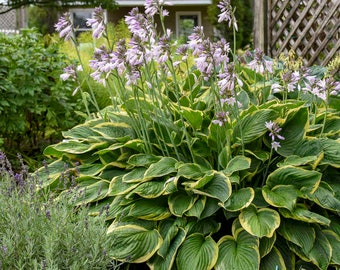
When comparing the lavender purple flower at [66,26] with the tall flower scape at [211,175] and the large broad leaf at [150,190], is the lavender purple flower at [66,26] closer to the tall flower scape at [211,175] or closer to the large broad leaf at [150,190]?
the tall flower scape at [211,175]

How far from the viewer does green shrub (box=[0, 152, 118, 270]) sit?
2115mm

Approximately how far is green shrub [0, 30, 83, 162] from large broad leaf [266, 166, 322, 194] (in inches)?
106

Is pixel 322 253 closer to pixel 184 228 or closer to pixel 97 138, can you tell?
pixel 184 228

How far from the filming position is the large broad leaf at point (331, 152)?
9.83ft

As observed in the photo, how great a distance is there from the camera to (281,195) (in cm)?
281

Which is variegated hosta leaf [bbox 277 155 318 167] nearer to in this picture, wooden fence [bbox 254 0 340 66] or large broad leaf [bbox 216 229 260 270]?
large broad leaf [bbox 216 229 260 270]

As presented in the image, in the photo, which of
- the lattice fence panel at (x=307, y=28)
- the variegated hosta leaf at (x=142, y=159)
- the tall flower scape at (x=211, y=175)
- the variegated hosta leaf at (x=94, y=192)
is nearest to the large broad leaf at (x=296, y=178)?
the tall flower scape at (x=211, y=175)

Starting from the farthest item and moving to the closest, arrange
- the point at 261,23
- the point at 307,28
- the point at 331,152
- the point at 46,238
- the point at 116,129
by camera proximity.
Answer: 1. the point at 261,23
2. the point at 307,28
3. the point at 116,129
4. the point at 331,152
5. the point at 46,238

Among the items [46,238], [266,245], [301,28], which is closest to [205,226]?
[266,245]

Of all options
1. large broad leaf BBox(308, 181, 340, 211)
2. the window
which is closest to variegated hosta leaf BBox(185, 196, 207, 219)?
large broad leaf BBox(308, 181, 340, 211)

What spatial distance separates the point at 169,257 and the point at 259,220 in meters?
0.48

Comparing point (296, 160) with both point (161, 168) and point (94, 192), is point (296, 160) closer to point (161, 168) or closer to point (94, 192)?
point (161, 168)

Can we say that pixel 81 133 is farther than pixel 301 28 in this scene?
No

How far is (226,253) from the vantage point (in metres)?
2.71
